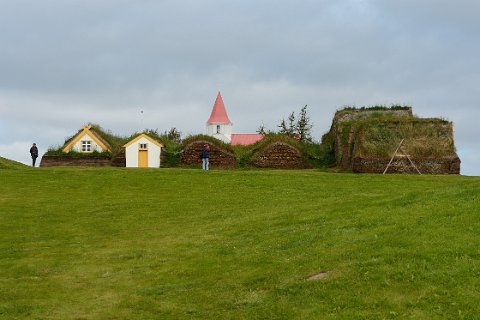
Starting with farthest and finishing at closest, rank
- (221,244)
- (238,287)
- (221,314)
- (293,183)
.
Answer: (293,183)
(221,244)
(238,287)
(221,314)

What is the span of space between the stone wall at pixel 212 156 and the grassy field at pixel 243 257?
2146cm

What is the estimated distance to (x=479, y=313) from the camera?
11242 millimetres

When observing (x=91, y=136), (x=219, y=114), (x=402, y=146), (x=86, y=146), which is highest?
(x=219, y=114)

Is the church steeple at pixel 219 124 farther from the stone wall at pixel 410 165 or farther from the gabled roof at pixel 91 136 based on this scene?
the stone wall at pixel 410 165

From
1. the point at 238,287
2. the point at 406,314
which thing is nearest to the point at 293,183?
the point at 238,287

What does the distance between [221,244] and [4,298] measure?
251 inches

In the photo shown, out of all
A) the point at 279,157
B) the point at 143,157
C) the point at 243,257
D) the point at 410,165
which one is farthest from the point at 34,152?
the point at 243,257

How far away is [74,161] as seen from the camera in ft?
185

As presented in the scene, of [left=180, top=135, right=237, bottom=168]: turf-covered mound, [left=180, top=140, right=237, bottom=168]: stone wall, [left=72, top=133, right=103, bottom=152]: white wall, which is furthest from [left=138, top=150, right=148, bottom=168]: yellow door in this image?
[left=72, top=133, right=103, bottom=152]: white wall

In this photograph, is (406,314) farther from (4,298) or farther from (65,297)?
(4,298)

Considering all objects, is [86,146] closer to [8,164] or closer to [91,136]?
[91,136]

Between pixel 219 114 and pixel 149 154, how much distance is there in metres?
44.4

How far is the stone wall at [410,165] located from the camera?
1748 inches

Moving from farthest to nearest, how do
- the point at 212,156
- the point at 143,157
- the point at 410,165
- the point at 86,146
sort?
1. the point at 86,146
2. the point at 143,157
3. the point at 212,156
4. the point at 410,165
